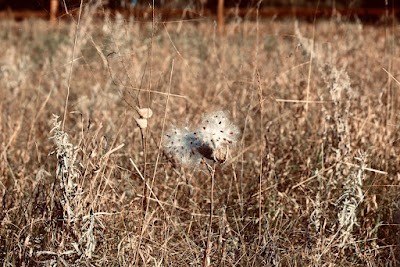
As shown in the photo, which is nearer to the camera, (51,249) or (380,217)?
(51,249)

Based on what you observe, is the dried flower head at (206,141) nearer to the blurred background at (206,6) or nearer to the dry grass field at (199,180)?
the dry grass field at (199,180)

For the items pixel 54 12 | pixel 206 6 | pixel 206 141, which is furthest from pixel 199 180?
pixel 206 6

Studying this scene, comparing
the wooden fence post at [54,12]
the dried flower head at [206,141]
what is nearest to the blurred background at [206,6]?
the wooden fence post at [54,12]

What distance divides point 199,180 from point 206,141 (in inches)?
39.1

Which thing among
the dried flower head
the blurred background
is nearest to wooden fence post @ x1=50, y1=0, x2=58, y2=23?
the blurred background

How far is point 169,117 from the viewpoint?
2996 mm

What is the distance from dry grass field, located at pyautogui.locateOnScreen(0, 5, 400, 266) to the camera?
1.51 metres

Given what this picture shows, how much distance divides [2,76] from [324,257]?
8.67 ft

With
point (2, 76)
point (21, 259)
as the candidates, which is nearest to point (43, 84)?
point (2, 76)

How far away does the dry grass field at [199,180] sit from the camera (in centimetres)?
151

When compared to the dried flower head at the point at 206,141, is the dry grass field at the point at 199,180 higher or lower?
lower

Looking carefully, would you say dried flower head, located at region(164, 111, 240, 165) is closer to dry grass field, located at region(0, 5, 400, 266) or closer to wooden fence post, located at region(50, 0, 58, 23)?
dry grass field, located at region(0, 5, 400, 266)

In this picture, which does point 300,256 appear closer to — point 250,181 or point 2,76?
point 250,181

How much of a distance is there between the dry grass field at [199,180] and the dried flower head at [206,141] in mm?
60
